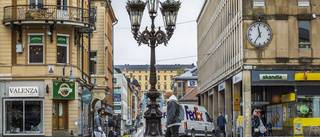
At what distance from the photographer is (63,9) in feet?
117

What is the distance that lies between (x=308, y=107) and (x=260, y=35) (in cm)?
581

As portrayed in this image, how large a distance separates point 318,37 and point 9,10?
20.5m

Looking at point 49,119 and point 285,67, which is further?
point 285,67

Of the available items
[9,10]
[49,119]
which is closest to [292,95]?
[49,119]

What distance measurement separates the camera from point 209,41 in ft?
221

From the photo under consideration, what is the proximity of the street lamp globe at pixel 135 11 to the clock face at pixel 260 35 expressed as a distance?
22511mm

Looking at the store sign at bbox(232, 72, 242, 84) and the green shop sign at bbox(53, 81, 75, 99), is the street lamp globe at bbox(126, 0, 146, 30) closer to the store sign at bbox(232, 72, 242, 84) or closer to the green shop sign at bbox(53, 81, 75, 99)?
the green shop sign at bbox(53, 81, 75, 99)

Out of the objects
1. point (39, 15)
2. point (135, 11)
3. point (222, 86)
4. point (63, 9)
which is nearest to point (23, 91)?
point (39, 15)

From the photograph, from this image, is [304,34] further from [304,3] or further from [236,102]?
[236,102]

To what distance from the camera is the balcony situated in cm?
3444

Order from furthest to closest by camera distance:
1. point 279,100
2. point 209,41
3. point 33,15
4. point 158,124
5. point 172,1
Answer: point 209,41
point 279,100
point 33,15
point 172,1
point 158,124

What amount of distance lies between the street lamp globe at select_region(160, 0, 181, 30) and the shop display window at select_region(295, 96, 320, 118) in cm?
2258

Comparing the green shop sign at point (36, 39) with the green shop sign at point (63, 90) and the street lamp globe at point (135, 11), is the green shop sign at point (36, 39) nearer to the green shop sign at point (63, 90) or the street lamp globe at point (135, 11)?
the green shop sign at point (63, 90)

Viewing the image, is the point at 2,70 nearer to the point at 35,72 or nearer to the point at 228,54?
the point at 35,72
